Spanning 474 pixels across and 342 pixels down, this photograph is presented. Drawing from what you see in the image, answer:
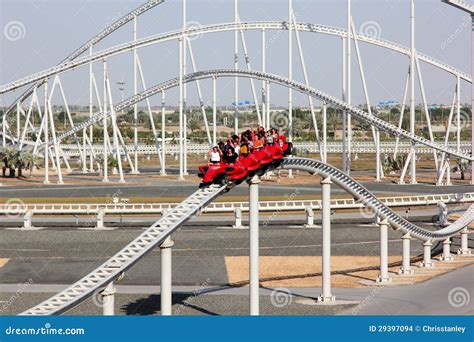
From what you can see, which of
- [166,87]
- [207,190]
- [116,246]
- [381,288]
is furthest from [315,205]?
[166,87]

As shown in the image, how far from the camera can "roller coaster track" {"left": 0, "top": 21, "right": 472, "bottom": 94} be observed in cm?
8181

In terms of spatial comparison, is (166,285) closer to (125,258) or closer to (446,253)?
(125,258)

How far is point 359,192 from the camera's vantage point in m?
38.0

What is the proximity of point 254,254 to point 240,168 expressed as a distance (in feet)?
8.31

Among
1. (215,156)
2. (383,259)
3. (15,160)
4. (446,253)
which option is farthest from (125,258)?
(15,160)

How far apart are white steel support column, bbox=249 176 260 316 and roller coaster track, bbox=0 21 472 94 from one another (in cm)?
5171

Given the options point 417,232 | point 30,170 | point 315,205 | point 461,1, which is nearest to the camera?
point 417,232

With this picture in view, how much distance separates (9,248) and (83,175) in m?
60.3

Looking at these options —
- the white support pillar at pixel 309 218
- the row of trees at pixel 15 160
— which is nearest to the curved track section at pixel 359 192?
the white support pillar at pixel 309 218

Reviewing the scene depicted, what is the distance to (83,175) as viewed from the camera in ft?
358

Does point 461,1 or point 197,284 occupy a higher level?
point 461,1

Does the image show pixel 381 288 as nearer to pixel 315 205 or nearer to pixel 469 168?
pixel 315 205

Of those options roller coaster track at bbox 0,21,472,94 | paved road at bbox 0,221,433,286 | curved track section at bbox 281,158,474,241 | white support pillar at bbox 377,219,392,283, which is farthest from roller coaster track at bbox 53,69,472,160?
white support pillar at bbox 377,219,392,283

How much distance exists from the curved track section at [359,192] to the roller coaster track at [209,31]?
42.3m
